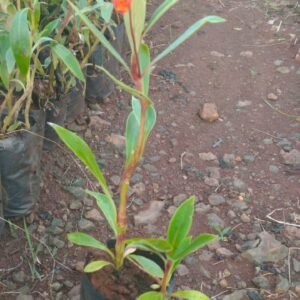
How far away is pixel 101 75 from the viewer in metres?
2.23

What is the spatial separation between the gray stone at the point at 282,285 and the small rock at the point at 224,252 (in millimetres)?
157

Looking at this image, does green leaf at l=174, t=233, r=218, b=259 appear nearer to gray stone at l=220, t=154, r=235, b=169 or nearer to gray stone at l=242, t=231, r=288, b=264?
gray stone at l=242, t=231, r=288, b=264

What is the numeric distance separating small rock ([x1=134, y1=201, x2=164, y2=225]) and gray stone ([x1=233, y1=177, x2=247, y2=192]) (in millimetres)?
278

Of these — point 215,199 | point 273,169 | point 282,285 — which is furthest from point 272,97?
point 282,285

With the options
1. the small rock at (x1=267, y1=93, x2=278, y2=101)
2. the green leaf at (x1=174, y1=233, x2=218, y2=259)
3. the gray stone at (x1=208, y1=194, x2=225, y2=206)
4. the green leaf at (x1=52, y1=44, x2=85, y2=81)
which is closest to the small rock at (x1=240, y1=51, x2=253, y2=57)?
the small rock at (x1=267, y1=93, x2=278, y2=101)

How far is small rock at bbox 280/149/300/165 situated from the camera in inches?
82.8

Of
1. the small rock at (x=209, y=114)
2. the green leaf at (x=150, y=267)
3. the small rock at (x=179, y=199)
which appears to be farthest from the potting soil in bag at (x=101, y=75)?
the green leaf at (x=150, y=267)

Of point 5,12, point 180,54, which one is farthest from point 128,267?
point 180,54

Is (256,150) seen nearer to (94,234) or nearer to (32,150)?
(94,234)

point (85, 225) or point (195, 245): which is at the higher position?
point (195, 245)

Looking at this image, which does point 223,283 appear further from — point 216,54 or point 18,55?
point 216,54

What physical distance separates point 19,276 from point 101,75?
934mm

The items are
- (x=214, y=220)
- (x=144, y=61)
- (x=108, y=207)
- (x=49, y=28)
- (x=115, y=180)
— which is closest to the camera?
(x=144, y=61)

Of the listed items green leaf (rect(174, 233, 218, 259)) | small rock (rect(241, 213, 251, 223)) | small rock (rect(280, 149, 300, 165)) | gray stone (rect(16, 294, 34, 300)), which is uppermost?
green leaf (rect(174, 233, 218, 259))
